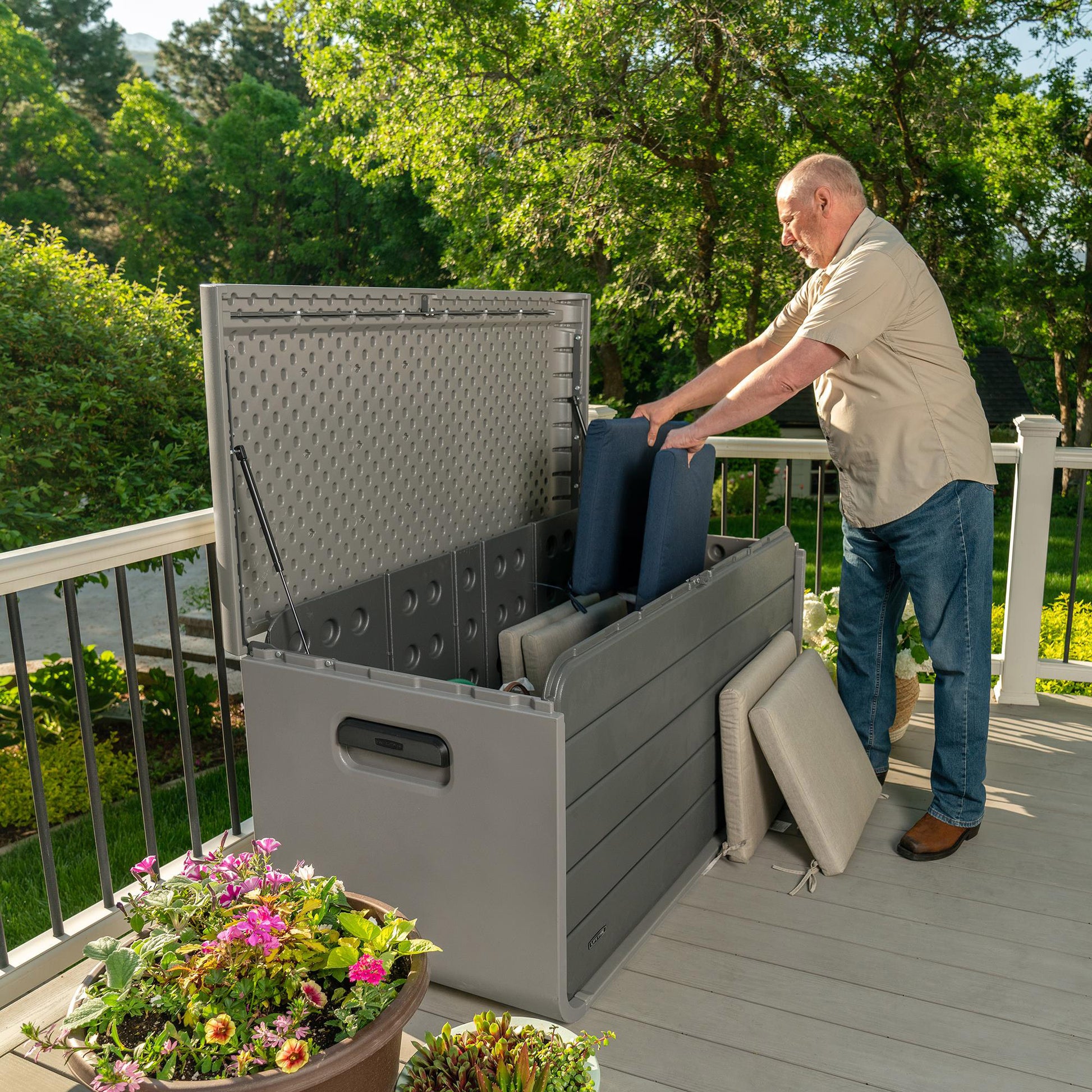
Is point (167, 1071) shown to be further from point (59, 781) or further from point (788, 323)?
point (59, 781)

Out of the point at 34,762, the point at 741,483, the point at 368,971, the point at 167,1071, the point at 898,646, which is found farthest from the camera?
the point at 741,483

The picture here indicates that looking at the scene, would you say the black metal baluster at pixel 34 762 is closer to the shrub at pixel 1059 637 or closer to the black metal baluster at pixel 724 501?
the black metal baluster at pixel 724 501

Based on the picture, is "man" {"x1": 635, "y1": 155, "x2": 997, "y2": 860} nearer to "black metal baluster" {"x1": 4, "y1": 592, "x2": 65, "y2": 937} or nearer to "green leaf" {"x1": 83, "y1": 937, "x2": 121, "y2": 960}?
"black metal baluster" {"x1": 4, "y1": 592, "x2": 65, "y2": 937}

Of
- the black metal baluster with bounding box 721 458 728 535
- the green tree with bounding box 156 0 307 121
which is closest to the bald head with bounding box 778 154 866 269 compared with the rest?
the black metal baluster with bounding box 721 458 728 535

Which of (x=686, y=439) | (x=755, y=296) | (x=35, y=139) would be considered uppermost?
(x=35, y=139)

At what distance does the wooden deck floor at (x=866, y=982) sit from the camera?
1699 mm

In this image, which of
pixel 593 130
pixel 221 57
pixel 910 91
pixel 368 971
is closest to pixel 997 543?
pixel 910 91

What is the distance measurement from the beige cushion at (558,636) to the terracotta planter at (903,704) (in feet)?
3.30

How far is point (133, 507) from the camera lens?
646cm

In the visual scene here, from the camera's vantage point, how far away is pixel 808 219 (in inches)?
92.1

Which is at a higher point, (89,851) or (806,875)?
(806,875)

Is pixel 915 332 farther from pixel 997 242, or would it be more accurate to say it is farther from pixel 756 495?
pixel 997 242

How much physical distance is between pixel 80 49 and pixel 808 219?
1163 inches

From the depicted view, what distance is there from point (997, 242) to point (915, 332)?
10.2 meters
